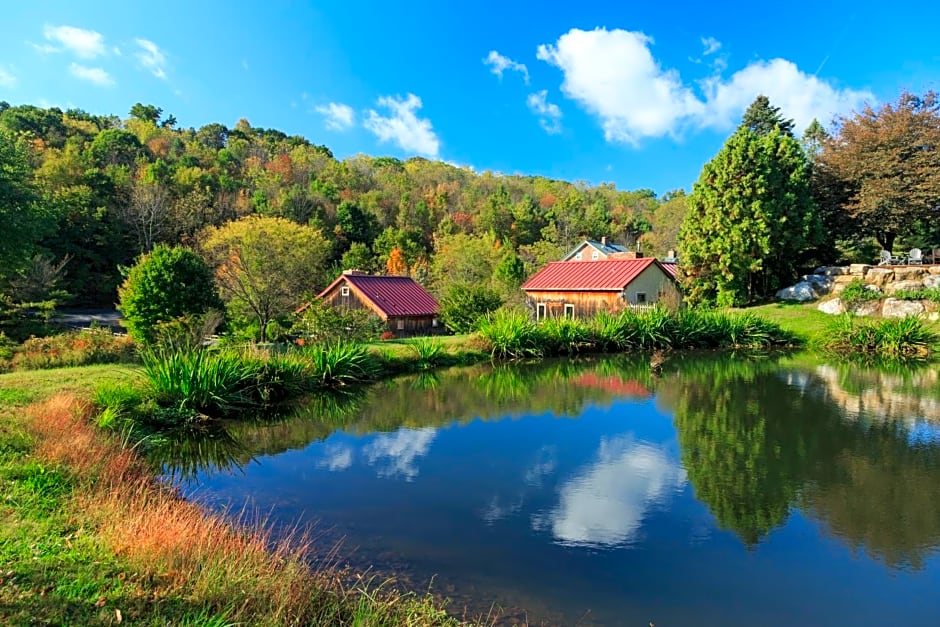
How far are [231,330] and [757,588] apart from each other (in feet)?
65.9

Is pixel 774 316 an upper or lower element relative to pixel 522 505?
upper

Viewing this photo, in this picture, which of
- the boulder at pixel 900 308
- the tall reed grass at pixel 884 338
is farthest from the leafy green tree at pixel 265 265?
the boulder at pixel 900 308

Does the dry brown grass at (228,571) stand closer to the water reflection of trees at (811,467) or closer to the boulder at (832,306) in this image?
the water reflection of trees at (811,467)

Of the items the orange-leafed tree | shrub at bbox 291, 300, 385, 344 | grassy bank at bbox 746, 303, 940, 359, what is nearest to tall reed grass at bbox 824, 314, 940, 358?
grassy bank at bbox 746, 303, 940, 359

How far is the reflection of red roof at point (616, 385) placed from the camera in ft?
48.2

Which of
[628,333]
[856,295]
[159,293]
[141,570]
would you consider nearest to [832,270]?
[856,295]

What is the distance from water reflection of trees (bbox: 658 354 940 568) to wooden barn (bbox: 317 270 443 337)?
15050 millimetres

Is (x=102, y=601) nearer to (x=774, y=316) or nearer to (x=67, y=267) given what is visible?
(x=774, y=316)

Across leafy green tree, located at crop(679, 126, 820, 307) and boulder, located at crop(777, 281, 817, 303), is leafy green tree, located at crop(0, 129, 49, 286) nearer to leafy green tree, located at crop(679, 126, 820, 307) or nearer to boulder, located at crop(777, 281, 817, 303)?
leafy green tree, located at crop(679, 126, 820, 307)

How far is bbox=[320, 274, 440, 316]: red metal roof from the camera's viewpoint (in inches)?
1062

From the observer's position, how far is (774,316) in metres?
26.6

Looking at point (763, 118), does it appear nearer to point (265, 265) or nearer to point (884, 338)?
point (884, 338)

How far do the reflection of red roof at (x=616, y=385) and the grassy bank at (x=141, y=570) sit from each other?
34.7 ft

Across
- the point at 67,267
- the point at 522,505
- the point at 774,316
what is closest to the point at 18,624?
the point at 522,505
